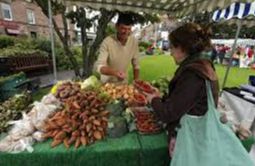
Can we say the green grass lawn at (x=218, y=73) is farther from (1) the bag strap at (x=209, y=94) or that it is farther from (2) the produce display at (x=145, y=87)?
(1) the bag strap at (x=209, y=94)

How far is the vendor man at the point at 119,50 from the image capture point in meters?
2.90

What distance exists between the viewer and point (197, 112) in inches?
62.9

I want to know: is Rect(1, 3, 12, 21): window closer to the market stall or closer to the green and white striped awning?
the green and white striped awning

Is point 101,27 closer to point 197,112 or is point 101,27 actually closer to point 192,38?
point 192,38

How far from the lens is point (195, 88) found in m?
1.52

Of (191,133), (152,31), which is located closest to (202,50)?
(191,133)

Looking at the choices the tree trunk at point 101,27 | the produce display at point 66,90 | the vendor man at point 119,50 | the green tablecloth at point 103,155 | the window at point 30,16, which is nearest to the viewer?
the green tablecloth at point 103,155

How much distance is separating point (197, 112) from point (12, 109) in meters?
1.90

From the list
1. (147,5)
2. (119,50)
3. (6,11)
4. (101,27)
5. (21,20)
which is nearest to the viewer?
(119,50)

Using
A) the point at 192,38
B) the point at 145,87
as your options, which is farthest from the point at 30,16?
the point at 192,38

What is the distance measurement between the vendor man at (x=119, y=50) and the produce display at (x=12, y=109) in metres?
0.95

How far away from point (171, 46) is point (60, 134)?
3.81ft

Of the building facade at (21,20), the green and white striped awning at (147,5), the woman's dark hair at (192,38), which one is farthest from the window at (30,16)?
the woman's dark hair at (192,38)

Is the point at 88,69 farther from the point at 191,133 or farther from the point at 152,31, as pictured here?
the point at 152,31
